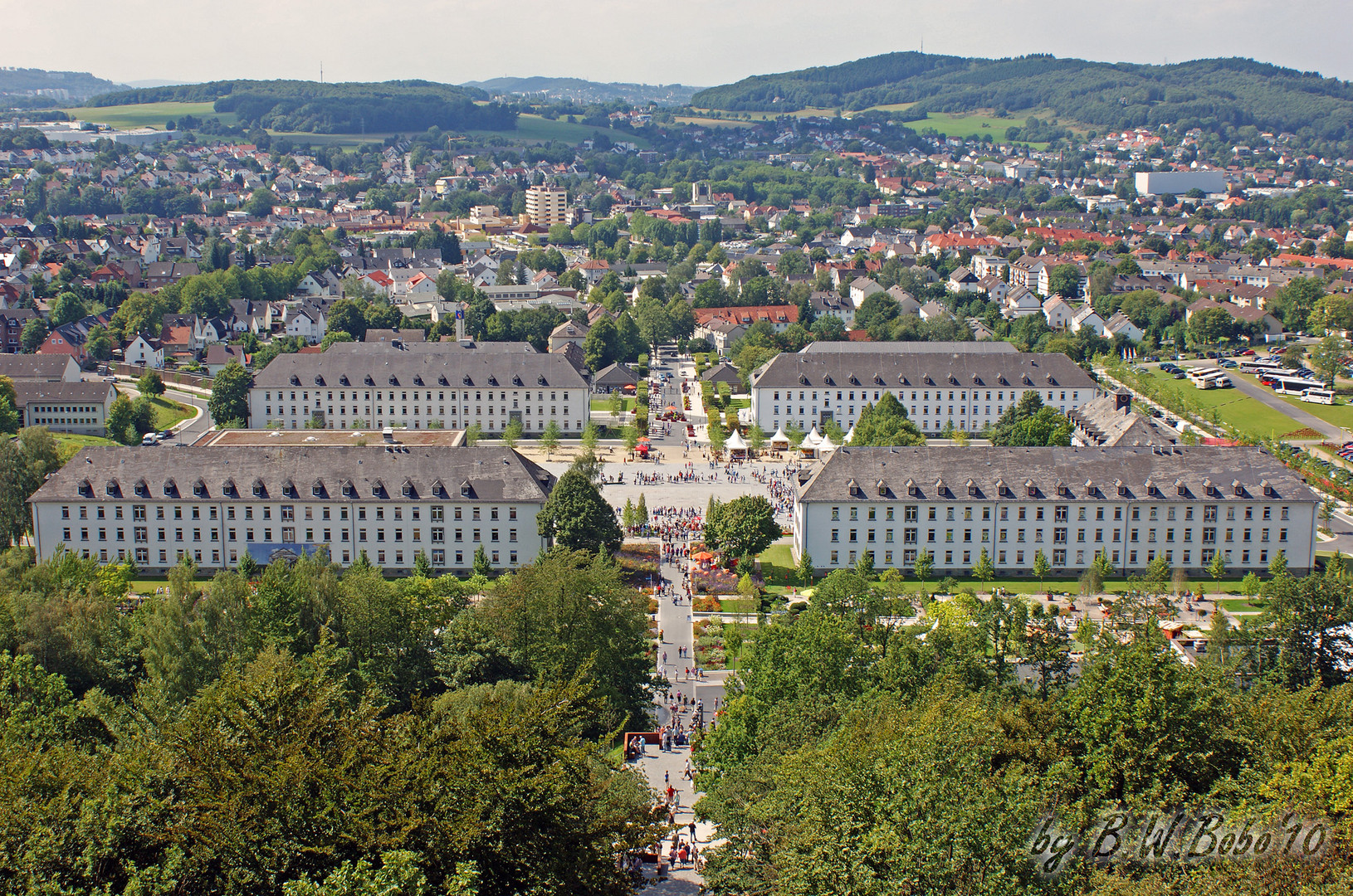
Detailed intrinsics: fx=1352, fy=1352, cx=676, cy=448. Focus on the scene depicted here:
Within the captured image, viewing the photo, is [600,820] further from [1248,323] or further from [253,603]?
[1248,323]

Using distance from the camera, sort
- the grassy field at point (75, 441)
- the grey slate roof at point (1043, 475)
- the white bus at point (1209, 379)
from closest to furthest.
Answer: the grey slate roof at point (1043, 475), the grassy field at point (75, 441), the white bus at point (1209, 379)

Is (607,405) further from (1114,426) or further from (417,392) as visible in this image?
(1114,426)

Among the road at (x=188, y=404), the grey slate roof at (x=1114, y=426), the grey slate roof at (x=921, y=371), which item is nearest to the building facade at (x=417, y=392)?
the road at (x=188, y=404)

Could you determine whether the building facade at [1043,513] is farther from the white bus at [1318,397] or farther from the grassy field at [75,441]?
the grassy field at [75,441]

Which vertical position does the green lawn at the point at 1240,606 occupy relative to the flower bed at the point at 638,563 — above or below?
below

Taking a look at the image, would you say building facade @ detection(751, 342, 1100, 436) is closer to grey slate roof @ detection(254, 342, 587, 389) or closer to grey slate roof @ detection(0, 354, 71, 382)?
grey slate roof @ detection(254, 342, 587, 389)
